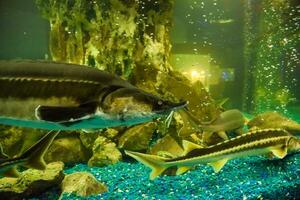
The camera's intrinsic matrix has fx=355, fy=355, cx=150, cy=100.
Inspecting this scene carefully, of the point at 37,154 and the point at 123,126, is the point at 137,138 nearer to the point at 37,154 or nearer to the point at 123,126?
the point at 123,126

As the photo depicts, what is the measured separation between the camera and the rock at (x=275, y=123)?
633cm

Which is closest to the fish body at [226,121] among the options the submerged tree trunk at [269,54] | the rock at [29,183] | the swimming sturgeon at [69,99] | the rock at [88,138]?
the rock at [88,138]

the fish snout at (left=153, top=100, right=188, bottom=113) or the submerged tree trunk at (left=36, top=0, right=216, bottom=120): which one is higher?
the submerged tree trunk at (left=36, top=0, right=216, bottom=120)

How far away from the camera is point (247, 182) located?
394 cm

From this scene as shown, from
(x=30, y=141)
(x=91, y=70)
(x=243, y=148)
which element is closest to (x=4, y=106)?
(x=91, y=70)

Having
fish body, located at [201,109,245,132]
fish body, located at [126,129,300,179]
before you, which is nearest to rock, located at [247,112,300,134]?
fish body, located at [201,109,245,132]

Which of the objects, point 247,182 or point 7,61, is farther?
point 247,182

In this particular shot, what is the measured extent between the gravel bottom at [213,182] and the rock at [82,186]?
0.26 feet

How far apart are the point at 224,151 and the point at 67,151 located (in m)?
2.58

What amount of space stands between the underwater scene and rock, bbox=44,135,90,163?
2cm

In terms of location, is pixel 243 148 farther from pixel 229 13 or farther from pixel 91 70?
pixel 229 13

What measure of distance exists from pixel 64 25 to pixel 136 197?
3837 mm

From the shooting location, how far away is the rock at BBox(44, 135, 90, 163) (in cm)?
523

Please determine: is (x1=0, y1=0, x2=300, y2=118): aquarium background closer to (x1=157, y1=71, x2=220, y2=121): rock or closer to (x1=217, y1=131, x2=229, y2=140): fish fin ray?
(x1=157, y1=71, x2=220, y2=121): rock
